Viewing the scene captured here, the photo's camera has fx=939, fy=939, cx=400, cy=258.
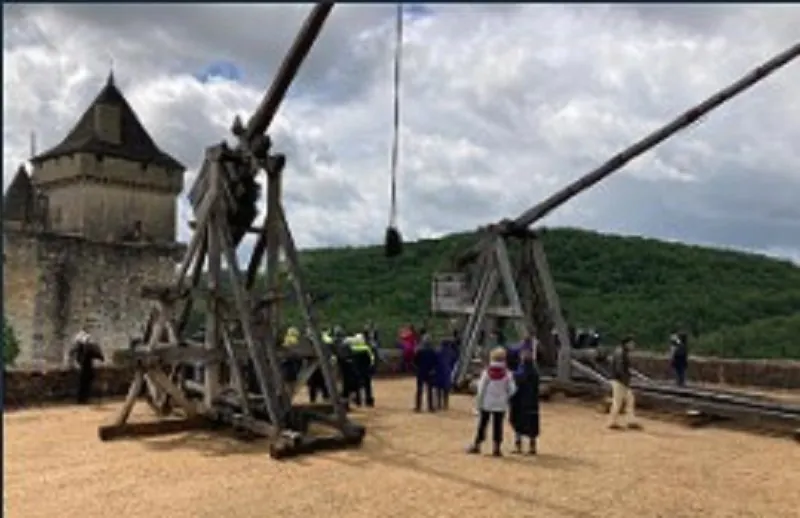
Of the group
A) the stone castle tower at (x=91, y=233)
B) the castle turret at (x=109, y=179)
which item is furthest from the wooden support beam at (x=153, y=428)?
the castle turret at (x=109, y=179)

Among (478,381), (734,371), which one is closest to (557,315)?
(478,381)

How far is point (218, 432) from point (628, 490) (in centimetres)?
490

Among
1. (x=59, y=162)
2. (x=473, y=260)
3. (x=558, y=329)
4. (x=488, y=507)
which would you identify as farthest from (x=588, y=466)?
(x=59, y=162)

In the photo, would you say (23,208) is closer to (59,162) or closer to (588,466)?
(59,162)

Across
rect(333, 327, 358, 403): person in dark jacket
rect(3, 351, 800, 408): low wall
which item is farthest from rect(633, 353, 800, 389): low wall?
rect(333, 327, 358, 403): person in dark jacket

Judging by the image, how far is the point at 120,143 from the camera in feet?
124

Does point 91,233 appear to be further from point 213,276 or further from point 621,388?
point 621,388

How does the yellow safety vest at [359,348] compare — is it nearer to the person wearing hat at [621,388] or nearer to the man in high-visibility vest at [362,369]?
the man in high-visibility vest at [362,369]

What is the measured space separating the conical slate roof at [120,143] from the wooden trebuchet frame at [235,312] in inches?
1077

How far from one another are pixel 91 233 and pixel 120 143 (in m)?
3.84

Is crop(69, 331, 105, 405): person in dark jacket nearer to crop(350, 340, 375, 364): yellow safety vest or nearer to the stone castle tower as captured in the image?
crop(350, 340, 375, 364): yellow safety vest

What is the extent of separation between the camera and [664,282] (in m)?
41.0

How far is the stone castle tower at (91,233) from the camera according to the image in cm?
3134

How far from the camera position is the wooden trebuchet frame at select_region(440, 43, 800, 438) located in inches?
591
